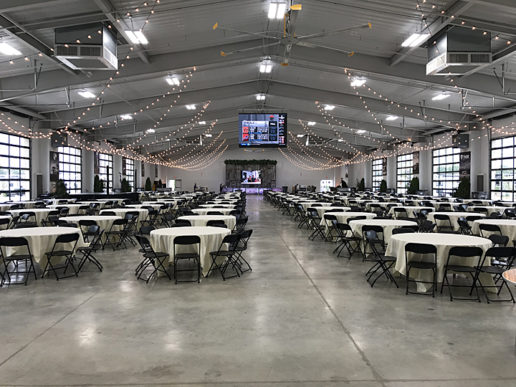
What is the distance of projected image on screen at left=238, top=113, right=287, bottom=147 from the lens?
17.5m

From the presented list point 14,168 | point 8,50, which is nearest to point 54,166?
point 14,168

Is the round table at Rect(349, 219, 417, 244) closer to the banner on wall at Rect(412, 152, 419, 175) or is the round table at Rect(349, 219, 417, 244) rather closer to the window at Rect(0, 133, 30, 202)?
the window at Rect(0, 133, 30, 202)

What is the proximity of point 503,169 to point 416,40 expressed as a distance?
947cm

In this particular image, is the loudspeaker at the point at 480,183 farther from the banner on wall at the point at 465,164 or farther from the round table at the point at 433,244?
the round table at the point at 433,244

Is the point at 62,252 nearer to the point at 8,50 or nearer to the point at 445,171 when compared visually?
the point at 8,50

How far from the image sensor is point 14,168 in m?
15.9

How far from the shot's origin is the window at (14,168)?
15258 mm

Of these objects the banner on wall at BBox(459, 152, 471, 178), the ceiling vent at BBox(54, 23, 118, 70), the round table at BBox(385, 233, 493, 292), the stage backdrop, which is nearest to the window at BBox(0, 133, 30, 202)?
the ceiling vent at BBox(54, 23, 118, 70)

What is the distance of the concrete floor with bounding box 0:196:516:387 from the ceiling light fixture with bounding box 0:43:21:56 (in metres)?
6.32

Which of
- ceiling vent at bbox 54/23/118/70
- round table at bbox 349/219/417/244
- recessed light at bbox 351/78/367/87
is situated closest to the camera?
round table at bbox 349/219/417/244

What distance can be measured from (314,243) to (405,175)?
18738 millimetres

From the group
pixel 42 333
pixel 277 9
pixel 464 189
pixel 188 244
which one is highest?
pixel 277 9

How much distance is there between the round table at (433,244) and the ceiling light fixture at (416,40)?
5408mm

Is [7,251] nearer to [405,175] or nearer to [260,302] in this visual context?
[260,302]
